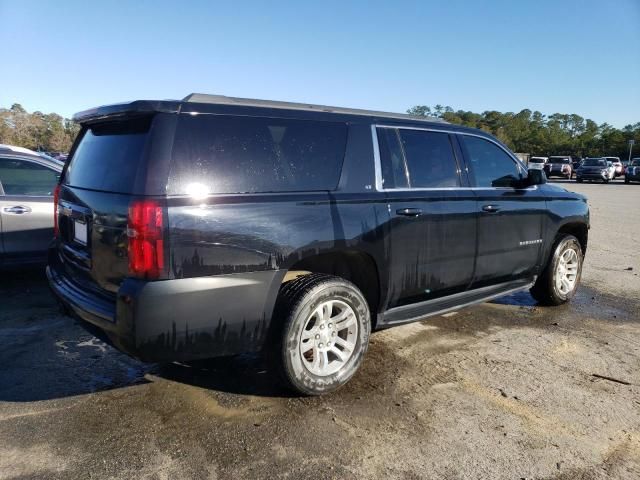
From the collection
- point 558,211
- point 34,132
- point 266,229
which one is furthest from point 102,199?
point 34,132

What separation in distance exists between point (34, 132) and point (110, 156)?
205 ft

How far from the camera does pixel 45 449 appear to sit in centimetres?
271

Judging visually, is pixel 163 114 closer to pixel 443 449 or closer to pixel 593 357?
pixel 443 449

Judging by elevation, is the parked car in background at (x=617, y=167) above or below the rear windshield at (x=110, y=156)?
above

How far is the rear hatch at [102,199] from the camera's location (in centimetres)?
281

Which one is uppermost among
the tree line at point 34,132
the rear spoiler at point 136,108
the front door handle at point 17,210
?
the tree line at point 34,132

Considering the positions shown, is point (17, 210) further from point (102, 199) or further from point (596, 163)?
point (596, 163)

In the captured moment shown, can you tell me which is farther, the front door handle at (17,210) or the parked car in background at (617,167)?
the parked car in background at (617,167)

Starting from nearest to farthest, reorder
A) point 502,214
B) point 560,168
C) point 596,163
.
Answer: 1. point 502,214
2. point 596,163
3. point 560,168

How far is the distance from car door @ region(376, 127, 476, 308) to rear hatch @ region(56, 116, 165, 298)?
169 centimetres

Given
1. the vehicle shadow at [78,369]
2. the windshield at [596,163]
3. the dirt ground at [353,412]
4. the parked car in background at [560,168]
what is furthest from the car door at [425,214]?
the parked car in background at [560,168]

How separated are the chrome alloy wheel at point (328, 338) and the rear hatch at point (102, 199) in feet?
4.01

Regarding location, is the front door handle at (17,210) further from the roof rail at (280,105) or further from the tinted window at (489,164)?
the tinted window at (489,164)

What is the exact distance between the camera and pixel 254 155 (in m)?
3.07
